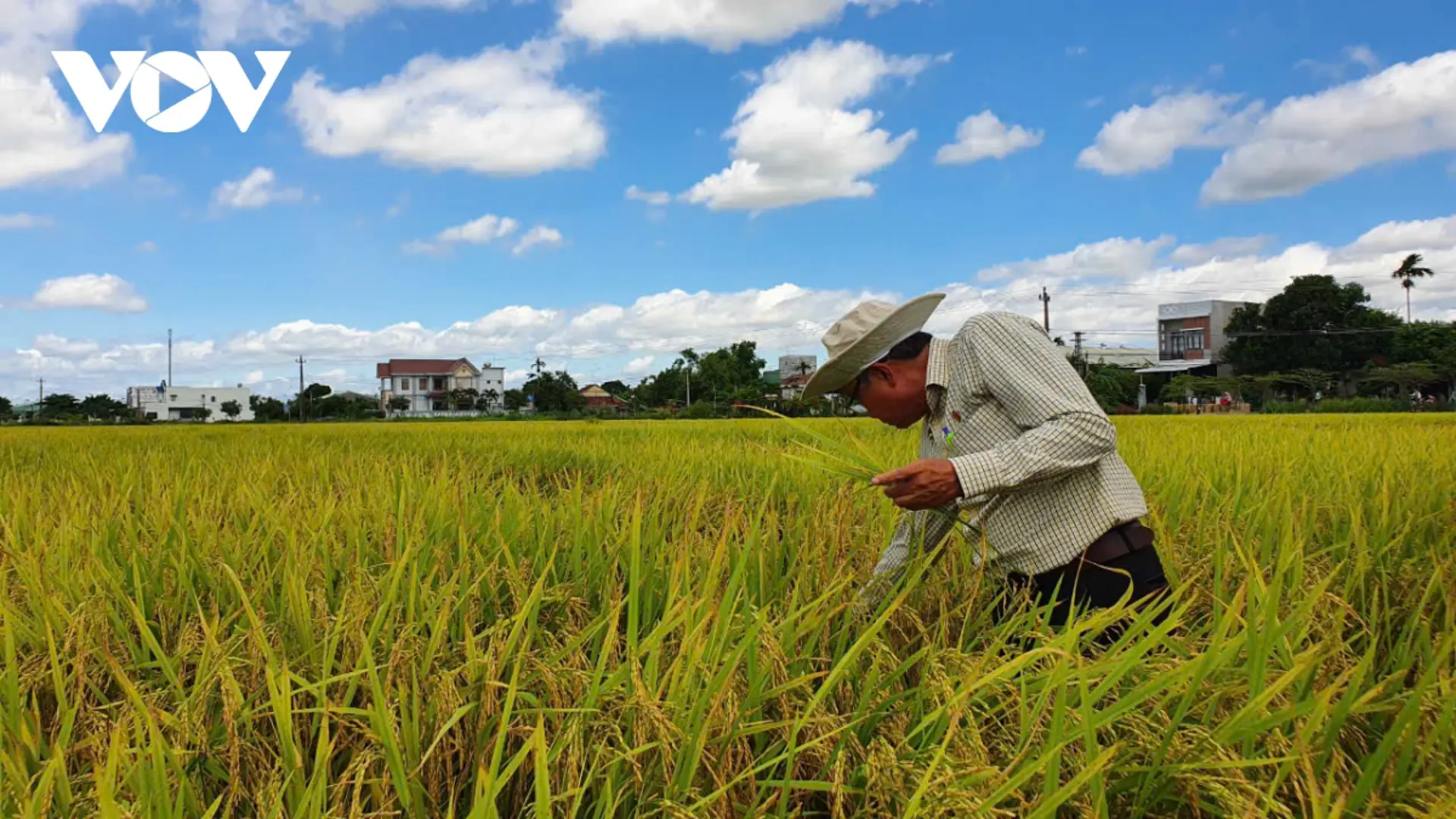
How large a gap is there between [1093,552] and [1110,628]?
0.14m

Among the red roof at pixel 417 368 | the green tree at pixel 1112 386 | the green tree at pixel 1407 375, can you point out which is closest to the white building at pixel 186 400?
the red roof at pixel 417 368

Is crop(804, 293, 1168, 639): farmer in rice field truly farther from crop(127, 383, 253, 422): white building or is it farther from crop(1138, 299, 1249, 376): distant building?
crop(127, 383, 253, 422): white building

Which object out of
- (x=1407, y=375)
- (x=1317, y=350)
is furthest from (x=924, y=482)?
(x=1317, y=350)

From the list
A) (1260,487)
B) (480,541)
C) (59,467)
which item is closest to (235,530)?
(480,541)

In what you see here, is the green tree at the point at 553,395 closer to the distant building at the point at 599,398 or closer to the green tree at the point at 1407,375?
the distant building at the point at 599,398

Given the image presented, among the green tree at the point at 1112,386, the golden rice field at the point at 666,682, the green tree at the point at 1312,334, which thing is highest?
the green tree at the point at 1312,334

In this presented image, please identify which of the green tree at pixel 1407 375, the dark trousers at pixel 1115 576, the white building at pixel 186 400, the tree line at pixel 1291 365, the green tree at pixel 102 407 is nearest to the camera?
the dark trousers at pixel 1115 576

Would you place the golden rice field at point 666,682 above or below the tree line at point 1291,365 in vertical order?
below

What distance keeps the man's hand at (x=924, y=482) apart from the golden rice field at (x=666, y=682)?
183 millimetres

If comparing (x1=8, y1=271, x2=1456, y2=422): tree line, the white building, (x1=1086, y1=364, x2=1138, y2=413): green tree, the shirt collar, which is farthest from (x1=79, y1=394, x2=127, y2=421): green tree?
the shirt collar

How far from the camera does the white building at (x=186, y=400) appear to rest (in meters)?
65.0

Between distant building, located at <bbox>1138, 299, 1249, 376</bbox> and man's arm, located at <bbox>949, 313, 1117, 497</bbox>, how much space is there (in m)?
51.5

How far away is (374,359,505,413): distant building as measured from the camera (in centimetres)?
6838

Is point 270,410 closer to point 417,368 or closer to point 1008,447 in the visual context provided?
point 417,368
